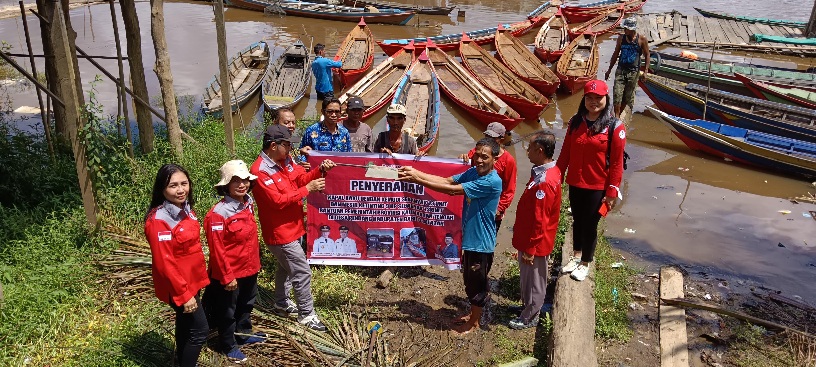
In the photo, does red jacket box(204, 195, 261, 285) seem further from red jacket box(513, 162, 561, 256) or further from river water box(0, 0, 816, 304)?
river water box(0, 0, 816, 304)

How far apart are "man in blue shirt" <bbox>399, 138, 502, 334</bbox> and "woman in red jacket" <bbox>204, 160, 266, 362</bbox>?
1.32 m

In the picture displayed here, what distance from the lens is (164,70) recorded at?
7.20m

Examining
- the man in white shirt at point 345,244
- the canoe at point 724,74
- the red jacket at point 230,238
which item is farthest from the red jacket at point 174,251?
the canoe at point 724,74

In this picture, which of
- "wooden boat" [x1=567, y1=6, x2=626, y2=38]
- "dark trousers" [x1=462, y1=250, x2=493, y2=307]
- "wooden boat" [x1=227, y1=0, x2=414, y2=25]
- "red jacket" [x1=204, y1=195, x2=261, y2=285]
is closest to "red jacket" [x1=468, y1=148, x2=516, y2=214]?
"dark trousers" [x1=462, y1=250, x2=493, y2=307]

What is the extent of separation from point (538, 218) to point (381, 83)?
9.99m

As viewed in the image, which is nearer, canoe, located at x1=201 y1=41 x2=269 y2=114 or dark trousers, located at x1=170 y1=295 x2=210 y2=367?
dark trousers, located at x1=170 y1=295 x2=210 y2=367

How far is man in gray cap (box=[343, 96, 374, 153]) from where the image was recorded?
6037 mm

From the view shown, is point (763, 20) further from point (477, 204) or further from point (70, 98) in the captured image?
point (70, 98)

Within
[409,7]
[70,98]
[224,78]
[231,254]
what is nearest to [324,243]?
[231,254]

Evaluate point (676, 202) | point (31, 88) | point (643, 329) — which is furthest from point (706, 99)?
point (31, 88)

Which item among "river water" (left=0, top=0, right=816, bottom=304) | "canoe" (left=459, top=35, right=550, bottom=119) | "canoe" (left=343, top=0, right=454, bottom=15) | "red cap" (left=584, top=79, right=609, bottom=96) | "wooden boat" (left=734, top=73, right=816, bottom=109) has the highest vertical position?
"red cap" (left=584, top=79, right=609, bottom=96)

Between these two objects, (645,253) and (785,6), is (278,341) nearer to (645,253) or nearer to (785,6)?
(645,253)

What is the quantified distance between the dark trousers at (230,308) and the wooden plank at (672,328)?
3.74 metres

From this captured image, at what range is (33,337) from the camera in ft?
15.1
